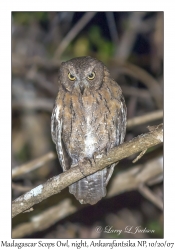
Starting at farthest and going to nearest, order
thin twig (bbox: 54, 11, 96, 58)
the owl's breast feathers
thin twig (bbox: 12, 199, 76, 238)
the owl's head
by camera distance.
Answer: thin twig (bbox: 54, 11, 96, 58) < thin twig (bbox: 12, 199, 76, 238) < the owl's breast feathers < the owl's head

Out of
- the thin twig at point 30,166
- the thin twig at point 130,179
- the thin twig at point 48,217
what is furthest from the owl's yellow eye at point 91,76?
the thin twig at point 48,217

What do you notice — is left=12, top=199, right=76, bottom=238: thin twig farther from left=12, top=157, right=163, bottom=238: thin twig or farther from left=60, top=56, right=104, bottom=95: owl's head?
→ left=60, top=56, right=104, bottom=95: owl's head

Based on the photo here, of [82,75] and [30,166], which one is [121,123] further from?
[30,166]

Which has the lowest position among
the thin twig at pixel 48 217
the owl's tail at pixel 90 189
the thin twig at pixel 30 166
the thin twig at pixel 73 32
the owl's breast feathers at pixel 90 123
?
the thin twig at pixel 48 217

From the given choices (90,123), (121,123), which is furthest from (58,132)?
(121,123)

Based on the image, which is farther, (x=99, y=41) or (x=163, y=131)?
(x=99, y=41)

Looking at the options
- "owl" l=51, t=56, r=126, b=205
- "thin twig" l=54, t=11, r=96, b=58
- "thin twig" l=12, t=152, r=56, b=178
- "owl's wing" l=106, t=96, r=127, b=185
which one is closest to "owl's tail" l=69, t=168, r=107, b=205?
"owl" l=51, t=56, r=126, b=205

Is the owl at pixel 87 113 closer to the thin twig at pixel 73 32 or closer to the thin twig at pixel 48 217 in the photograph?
the thin twig at pixel 48 217
